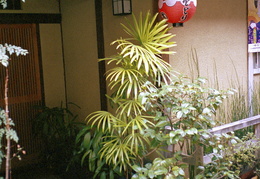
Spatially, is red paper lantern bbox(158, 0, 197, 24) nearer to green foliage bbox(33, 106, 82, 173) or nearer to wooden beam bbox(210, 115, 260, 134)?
wooden beam bbox(210, 115, 260, 134)

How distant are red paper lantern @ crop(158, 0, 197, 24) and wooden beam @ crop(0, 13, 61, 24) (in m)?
2.72

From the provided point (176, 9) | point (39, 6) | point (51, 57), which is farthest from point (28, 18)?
point (176, 9)

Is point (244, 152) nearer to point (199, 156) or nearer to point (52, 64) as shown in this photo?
point (199, 156)

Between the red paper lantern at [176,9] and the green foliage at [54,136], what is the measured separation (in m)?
2.27

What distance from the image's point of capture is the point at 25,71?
18.6 ft

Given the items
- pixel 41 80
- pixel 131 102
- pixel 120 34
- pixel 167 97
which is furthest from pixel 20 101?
pixel 167 97

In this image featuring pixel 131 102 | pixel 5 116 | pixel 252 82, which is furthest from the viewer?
pixel 252 82

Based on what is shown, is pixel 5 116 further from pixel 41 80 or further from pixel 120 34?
pixel 41 80

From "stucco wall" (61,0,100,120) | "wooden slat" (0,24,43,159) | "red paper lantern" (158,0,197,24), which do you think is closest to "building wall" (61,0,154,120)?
"stucco wall" (61,0,100,120)

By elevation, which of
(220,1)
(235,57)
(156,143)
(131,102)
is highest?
(220,1)

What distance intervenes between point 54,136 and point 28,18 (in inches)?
78.1

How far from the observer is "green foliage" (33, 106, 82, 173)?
5.08 meters

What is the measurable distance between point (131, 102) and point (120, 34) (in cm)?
133

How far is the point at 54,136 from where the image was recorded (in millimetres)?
5215
